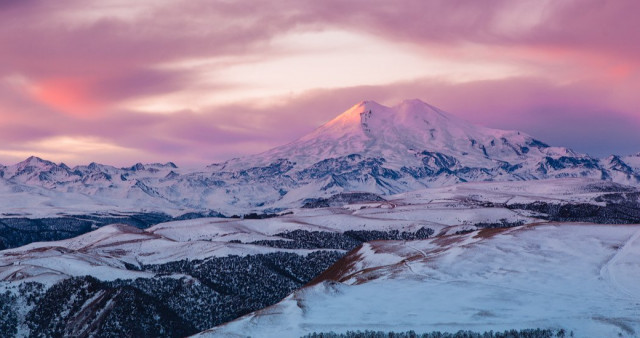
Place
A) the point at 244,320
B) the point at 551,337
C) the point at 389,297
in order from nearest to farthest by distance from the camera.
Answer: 1. the point at 551,337
2. the point at 244,320
3. the point at 389,297

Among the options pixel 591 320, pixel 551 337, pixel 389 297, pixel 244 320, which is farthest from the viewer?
pixel 389 297

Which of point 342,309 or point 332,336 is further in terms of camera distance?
point 342,309

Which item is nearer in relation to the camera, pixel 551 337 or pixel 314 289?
pixel 551 337

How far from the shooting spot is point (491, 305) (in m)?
178

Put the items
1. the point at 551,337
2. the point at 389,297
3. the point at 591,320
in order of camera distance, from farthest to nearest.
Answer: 1. the point at 389,297
2. the point at 591,320
3. the point at 551,337

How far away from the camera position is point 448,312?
170250 millimetres

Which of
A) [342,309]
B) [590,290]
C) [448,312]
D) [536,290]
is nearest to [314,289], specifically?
[342,309]

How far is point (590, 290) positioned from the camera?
196000mm

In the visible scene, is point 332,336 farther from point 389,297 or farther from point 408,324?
point 389,297

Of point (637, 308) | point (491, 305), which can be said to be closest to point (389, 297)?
point (491, 305)

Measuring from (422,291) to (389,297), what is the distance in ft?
40.6

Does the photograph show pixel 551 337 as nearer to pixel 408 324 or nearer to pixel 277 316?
pixel 408 324

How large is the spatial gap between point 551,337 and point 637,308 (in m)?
33.5

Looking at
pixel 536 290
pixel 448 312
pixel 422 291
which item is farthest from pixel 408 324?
pixel 536 290
